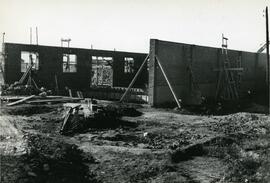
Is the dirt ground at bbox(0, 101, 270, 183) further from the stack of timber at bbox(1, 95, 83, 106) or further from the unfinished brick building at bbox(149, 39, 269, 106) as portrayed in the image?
the unfinished brick building at bbox(149, 39, 269, 106)

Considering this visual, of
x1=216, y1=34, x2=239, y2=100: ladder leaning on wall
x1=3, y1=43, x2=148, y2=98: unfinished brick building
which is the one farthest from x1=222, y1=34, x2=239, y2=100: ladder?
x1=3, y1=43, x2=148, y2=98: unfinished brick building

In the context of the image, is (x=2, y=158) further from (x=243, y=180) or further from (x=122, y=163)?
(x=243, y=180)

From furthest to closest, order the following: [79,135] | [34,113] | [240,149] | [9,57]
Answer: [9,57] → [34,113] → [79,135] → [240,149]

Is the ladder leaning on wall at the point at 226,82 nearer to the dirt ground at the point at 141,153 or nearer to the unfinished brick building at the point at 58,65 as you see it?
the unfinished brick building at the point at 58,65

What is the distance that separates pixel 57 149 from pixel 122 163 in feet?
5.44

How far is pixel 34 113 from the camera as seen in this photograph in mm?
15859

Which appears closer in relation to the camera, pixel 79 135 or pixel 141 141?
pixel 141 141

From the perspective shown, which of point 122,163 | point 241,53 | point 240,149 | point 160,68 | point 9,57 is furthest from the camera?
point 241,53

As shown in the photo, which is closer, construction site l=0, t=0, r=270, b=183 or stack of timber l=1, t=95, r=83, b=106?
construction site l=0, t=0, r=270, b=183

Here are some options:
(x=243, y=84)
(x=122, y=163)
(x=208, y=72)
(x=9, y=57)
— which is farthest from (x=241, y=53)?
(x=122, y=163)

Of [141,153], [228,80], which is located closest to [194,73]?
[228,80]

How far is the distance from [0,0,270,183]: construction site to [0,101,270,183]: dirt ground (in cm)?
2

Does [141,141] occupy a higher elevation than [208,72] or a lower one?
lower

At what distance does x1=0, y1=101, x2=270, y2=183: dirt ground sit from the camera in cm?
718
